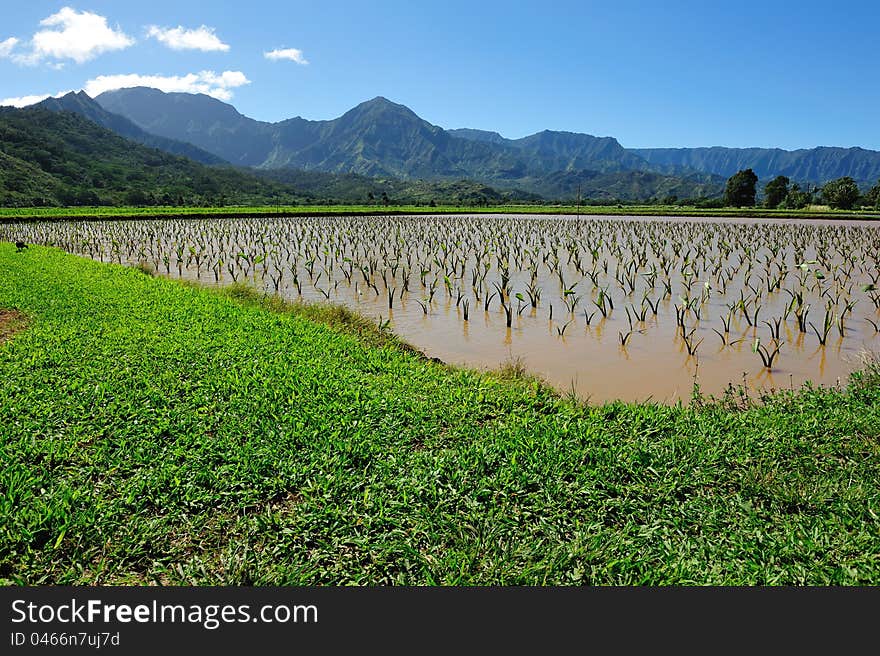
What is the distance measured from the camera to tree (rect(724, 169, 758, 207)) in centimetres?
6919

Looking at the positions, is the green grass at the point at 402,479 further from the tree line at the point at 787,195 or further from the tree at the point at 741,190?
the tree line at the point at 787,195

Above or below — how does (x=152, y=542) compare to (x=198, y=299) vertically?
below

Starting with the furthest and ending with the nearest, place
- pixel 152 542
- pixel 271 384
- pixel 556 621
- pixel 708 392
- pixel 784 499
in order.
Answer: pixel 708 392 < pixel 271 384 < pixel 784 499 < pixel 152 542 < pixel 556 621

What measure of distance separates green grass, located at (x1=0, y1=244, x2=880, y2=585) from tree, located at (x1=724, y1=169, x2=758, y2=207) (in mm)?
72839

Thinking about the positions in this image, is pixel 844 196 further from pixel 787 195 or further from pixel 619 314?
pixel 619 314

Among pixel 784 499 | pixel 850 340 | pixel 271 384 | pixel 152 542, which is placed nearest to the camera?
pixel 152 542

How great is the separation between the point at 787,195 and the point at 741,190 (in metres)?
8.12

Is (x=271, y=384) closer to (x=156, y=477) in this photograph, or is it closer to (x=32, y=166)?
(x=156, y=477)

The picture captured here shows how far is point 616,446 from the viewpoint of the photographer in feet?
14.2

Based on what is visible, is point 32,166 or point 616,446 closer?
point 616,446

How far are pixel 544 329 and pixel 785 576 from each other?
6.94 metres

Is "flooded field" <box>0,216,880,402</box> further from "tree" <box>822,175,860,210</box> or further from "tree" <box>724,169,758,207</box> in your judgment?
"tree" <box>724,169,758,207</box>

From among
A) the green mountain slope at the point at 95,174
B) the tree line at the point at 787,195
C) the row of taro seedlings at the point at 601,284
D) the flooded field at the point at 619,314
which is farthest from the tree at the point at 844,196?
the flooded field at the point at 619,314

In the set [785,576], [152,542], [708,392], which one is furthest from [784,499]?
[152,542]
